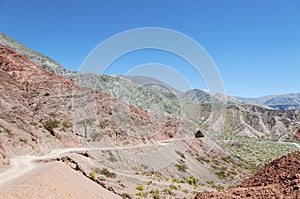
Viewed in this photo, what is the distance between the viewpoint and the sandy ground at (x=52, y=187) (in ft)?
38.1

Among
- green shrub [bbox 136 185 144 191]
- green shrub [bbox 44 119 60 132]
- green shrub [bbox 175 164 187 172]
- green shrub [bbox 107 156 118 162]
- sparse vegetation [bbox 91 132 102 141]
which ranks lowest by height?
green shrub [bbox 136 185 144 191]

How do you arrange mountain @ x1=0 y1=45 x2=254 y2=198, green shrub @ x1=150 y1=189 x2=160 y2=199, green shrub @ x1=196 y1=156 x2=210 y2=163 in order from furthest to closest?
green shrub @ x1=196 y1=156 x2=210 y2=163
mountain @ x1=0 y1=45 x2=254 y2=198
green shrub @ x1=150 y1=189 x2=160 y2=199

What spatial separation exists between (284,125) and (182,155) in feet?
339

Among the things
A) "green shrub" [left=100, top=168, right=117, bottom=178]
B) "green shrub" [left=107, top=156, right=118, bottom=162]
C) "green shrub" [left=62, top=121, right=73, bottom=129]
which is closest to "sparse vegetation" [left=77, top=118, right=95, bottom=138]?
"green shrub" [left=62, top=121, right=73, bottom=129]

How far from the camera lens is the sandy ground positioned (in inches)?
458

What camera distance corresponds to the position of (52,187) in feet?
43.9

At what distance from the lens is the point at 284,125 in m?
126

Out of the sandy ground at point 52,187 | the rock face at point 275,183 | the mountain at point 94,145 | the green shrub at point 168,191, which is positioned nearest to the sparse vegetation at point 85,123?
the mountain at point 94,145

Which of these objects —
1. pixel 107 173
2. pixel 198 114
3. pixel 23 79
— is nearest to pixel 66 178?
pixel 107 173

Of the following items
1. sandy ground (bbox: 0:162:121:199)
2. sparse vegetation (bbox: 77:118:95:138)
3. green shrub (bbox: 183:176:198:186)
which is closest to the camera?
sandy ground (bbox: 0:162:121:199)

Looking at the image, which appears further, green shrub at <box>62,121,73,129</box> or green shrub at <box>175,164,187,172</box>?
green shrub at <box>62,121,73,129</box>

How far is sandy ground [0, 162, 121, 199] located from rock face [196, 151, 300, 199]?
7.07m

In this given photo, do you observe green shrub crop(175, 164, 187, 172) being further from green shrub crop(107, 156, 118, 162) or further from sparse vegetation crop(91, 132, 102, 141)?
sparse vegetation crop(91, 132, 102, 141)

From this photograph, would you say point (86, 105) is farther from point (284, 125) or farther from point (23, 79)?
point (284, 125)
